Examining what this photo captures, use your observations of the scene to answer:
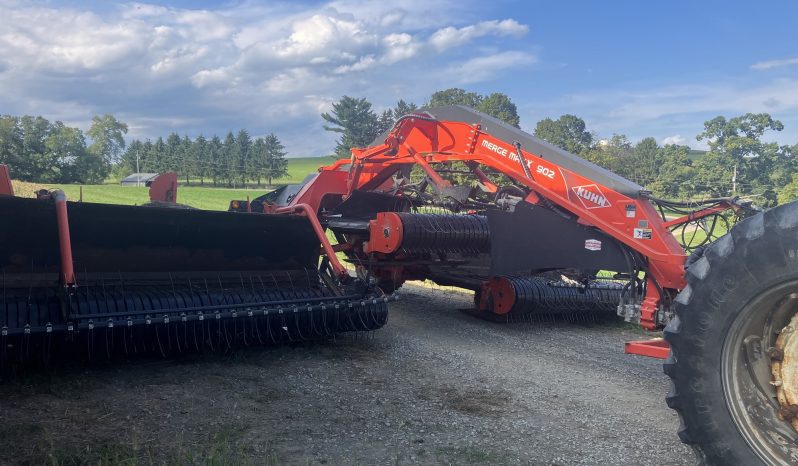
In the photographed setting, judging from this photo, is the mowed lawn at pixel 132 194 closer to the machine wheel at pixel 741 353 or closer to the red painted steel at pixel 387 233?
the red painted steel at pixel 387 233

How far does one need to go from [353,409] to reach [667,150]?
54.9 m

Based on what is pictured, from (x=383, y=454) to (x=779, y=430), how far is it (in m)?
1.90

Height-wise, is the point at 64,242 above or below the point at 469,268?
above

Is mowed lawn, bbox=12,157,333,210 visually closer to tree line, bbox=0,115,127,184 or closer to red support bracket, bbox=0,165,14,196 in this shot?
tree line, bbox=0,115,127,184

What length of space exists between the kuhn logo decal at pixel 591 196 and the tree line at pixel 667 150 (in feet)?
87.9

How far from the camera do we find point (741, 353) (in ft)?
8.82

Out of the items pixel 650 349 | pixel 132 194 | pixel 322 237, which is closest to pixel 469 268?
pixel 322 237

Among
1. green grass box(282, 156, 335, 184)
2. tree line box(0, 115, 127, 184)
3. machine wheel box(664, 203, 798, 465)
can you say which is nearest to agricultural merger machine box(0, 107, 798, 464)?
machine wheel box(664, 203, 798, 465)

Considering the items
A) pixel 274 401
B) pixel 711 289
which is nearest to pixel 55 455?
pixel 274 401

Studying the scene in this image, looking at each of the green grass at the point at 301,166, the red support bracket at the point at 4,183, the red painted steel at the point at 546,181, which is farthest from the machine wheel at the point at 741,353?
the green grass at the point at 301,166

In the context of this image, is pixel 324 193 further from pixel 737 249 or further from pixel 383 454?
pixel 737 249

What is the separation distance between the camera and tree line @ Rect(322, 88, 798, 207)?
39125 millimetres

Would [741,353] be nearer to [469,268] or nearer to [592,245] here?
[592,245]

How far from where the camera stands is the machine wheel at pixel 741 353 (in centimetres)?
256
